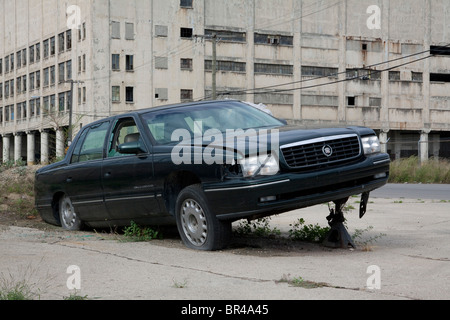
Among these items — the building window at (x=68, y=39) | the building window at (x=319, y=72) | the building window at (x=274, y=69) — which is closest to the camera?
the building window at (x=68, y=39)

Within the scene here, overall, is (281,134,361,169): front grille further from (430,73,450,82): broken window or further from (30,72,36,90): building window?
(30,72,36,90): building window

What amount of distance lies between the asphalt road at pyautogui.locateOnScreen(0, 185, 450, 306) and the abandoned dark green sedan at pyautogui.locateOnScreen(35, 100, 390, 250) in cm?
42

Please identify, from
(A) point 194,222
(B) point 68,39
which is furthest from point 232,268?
(B) point 68,39

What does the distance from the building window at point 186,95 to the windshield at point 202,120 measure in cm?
5283

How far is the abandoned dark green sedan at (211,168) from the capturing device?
22.9 feet

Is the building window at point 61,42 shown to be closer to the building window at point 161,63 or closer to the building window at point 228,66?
the building window at point 161,63

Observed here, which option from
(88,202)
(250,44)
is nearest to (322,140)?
(88,202)

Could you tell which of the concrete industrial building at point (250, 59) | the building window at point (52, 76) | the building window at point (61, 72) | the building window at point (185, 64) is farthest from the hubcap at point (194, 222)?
the building window at point (52, 76)

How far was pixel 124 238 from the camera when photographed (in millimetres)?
8703

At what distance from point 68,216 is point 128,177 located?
2213 millimetres

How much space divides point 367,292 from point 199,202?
2.68 meters

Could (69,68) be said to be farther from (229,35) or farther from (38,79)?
(229,35)

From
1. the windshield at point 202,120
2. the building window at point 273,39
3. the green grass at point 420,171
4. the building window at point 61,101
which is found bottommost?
the green grass at point 420,171

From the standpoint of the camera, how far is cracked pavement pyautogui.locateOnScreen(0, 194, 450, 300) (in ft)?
16.8
